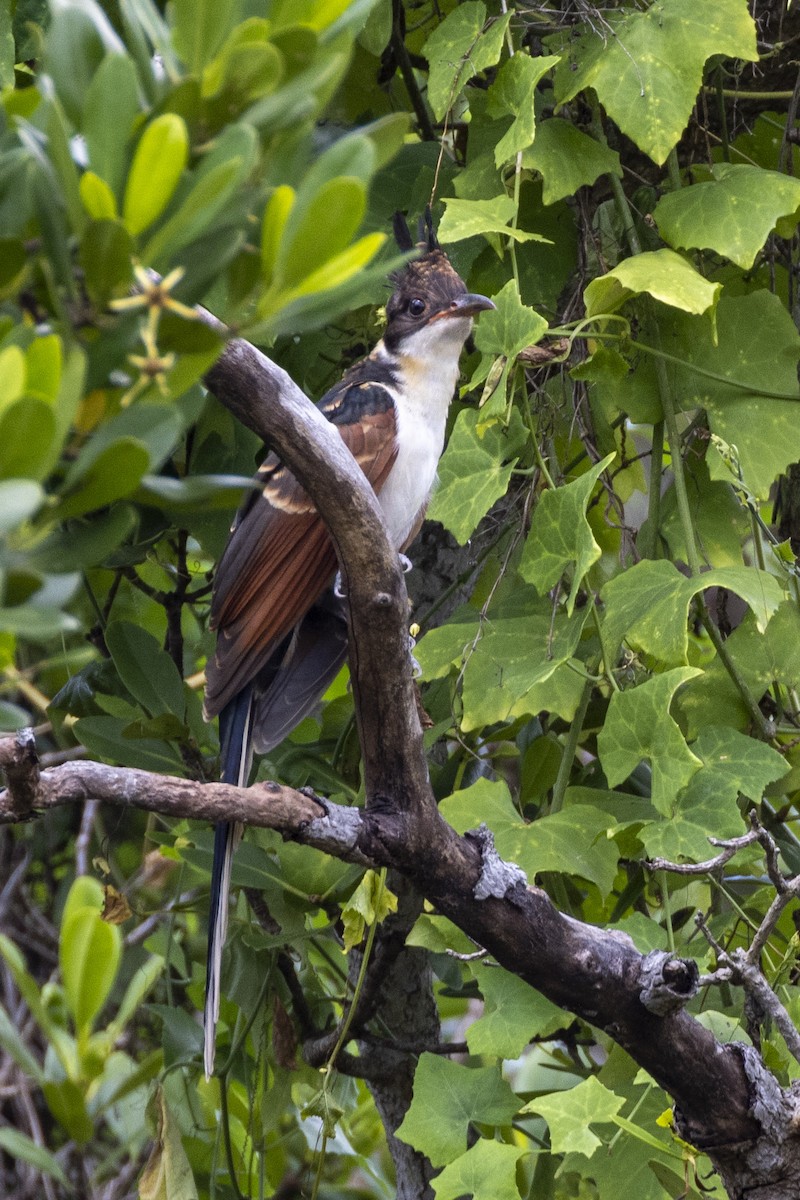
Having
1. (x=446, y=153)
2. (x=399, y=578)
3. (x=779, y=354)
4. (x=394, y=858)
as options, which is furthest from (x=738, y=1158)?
(x=446, y=153)

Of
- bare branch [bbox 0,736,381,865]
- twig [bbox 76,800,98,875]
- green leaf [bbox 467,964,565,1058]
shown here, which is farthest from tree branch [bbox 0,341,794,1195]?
twig [bbox 76,800,98,875]

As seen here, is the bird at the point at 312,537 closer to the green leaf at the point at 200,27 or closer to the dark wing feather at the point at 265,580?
the dark wing feather at the point at 265,580

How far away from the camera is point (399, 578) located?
4.52 feet

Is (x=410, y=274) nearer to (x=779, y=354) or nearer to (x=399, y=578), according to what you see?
(x=779, y=354)

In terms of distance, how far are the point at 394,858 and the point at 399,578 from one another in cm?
33

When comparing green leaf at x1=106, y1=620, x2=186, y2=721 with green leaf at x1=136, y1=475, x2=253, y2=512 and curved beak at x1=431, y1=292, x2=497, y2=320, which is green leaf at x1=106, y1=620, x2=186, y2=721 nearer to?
curved beak at x1=431, y1=292, x2=497, y2=320

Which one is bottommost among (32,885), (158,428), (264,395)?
(32,885)

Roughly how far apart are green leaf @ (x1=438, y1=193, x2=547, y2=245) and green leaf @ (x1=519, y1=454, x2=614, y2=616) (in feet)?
1.14

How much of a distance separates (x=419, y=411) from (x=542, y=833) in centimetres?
91

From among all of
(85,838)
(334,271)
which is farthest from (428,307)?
(334,271)

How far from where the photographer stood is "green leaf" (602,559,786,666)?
1.63m

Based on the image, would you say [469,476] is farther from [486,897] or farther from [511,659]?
[486,897]

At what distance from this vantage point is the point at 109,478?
21.6 inches

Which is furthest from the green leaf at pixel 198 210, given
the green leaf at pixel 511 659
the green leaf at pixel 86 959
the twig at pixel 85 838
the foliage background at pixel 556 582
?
the twig at pixel 85 838
